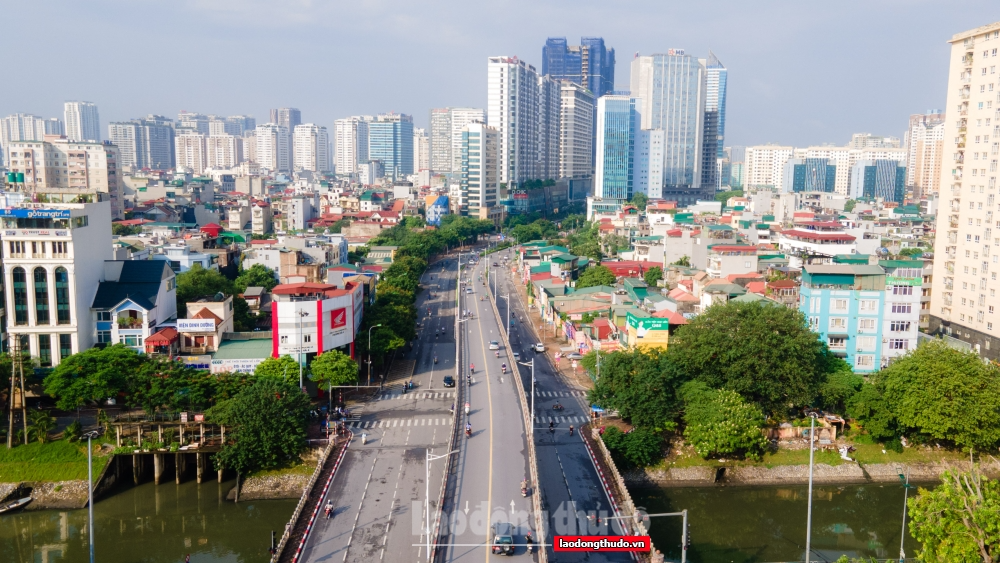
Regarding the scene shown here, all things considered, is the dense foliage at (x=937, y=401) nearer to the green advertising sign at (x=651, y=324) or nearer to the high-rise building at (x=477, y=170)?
the green advertising sign at (x=651, y=324)

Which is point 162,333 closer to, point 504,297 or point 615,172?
point 504,297

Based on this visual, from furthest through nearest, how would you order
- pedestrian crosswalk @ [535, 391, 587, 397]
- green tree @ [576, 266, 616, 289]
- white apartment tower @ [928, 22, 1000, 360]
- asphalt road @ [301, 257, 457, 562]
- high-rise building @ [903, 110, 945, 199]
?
high-rise building @ [903, 110, 945, 199], green tree @ [576, 266, 616, 289], white apartment tower @ [928, 22, 1000, 360], pedestrian crosswalk @ [535, 391, 587, 397], asphalt road @ [301, 257, 457, 562]

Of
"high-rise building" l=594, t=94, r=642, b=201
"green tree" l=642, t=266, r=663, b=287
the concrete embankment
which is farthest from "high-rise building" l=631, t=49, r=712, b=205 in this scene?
the concrete embankment

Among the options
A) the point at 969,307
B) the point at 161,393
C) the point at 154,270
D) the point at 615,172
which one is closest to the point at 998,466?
the point at 969,307

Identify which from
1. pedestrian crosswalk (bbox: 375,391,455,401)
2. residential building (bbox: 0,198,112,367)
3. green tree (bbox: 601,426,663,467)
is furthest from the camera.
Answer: pedestrian crosswalk (bbox: 375,391,455,401)

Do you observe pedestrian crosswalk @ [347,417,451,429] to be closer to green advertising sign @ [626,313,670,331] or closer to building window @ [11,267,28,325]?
green advertising sign @ [626,313,670,331]

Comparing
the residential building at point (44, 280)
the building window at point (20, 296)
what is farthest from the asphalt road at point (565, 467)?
the building window at point (20, 296)
